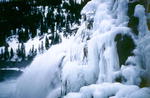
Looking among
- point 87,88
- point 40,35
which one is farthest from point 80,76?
point 40,35

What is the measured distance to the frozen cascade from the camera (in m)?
2.07

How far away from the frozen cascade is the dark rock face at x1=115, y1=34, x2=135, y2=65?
0.04 m

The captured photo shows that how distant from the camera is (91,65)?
7.89 ft

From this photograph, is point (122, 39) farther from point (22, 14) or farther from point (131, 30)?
point (22, 14)

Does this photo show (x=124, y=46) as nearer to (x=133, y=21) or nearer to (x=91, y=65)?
(x=133, y=21)

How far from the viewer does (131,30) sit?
7.59 ft

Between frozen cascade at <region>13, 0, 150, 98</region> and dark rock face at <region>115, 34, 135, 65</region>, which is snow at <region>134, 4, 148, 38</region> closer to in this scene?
frozen cascade at <region>13, 0, 150, 98</region>

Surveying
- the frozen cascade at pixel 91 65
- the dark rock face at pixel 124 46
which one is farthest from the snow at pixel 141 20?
the dark rock face at pixel 124 46

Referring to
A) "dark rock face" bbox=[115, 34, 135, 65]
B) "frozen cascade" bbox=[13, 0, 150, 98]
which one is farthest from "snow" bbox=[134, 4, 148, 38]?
"dark rock face" bbox=[115, 34, 135, 65]

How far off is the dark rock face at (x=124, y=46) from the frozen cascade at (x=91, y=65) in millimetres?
38

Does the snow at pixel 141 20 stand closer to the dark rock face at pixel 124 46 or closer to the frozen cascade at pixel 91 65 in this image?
the frozen cascade at pixel 91 65

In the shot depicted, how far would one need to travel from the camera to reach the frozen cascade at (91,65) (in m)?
2.07

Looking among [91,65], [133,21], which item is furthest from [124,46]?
[91,65]

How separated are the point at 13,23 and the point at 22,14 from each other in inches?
5.5
